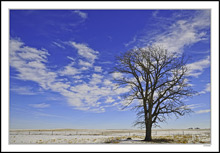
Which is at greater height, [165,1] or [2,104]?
[165,1]

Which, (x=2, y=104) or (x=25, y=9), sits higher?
(x=25, y=9)

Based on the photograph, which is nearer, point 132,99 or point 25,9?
point 25,9

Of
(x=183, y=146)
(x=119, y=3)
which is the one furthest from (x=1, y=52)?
(x=183, y=146)

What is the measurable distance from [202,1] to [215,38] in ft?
6.63

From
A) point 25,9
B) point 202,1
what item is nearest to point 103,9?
point 25,9

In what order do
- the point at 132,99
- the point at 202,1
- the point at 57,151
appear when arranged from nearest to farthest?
the point at 57,151, the point at 202,1, the point at 132,99

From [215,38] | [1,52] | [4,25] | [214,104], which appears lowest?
[214,104]

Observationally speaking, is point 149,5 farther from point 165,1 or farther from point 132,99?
point 132,99

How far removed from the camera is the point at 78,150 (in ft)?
33.5

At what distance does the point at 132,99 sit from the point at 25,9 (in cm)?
851

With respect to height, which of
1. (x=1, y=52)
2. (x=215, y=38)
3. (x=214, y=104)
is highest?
(x=215, y=38)

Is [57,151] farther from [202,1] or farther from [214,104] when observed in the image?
[202,1]

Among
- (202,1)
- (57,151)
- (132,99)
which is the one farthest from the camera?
(132,99)

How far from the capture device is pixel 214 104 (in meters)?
10.6
